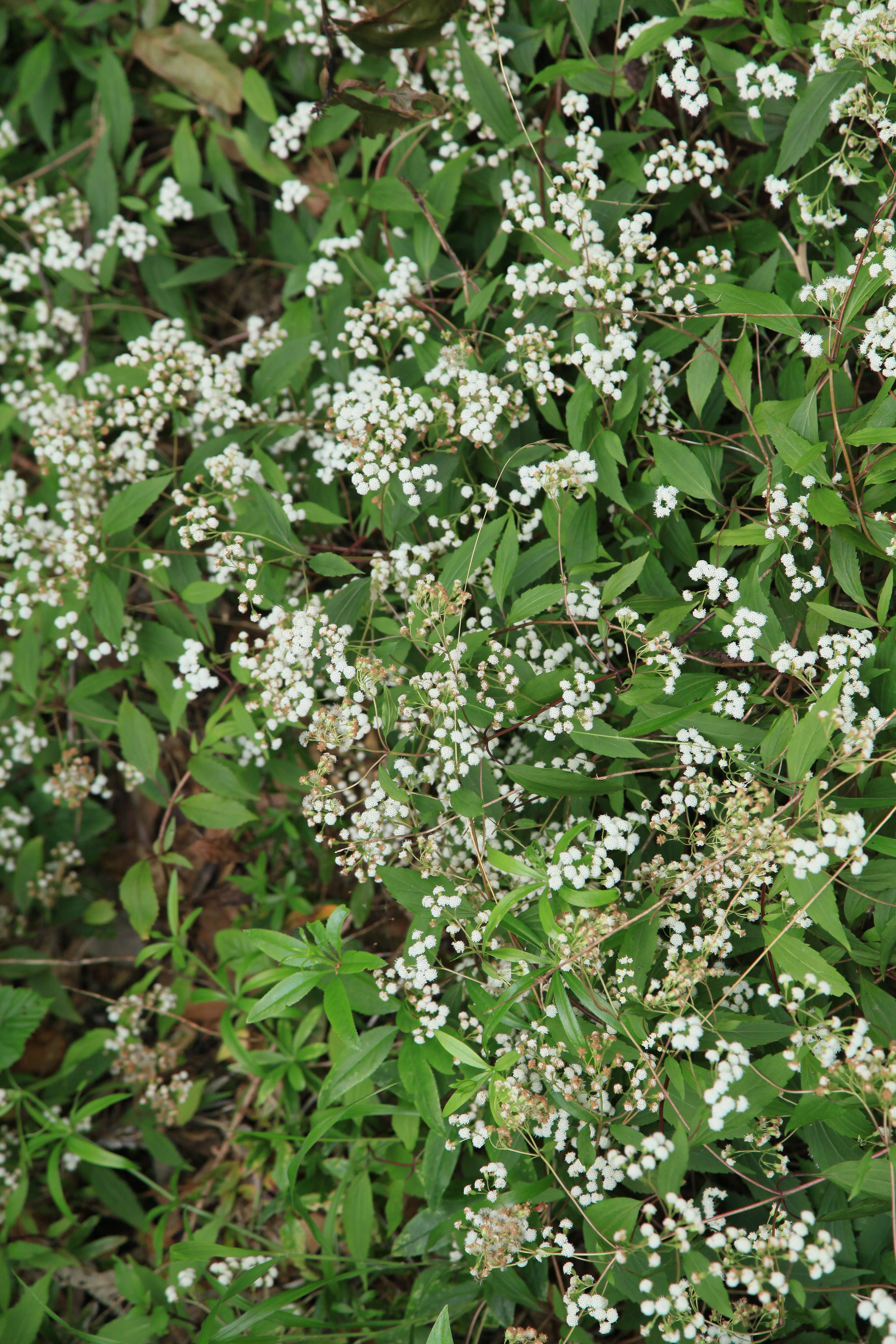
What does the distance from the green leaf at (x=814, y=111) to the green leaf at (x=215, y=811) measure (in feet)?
10.1

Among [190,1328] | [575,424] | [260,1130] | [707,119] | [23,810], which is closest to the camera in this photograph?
[575,424]

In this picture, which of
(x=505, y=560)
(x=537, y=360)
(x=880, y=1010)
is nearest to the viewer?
(x=880, y=1010)

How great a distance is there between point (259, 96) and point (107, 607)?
7.75 feet

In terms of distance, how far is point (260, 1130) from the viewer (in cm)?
370

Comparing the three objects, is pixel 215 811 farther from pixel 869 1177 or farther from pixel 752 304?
pixel 752 304

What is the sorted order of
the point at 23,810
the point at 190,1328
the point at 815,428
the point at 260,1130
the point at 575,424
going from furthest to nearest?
the point at 23,810
the point at 260,1130
the point at 190,1328
the point at 575,424
the point at 815,428

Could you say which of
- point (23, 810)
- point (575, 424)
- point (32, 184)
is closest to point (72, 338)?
point (32, 184)

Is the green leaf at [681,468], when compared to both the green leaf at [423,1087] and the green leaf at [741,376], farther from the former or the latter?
the green leaf at [423,1087]

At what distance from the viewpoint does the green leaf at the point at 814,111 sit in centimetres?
269

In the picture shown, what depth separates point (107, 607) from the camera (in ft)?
10.5

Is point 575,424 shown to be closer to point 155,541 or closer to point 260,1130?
point 155,541

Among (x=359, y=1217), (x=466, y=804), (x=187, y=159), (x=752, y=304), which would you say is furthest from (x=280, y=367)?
(x=359, y=1217)

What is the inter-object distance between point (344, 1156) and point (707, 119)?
4365 millimetres

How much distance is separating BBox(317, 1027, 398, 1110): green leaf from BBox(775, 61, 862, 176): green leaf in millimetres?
3117
